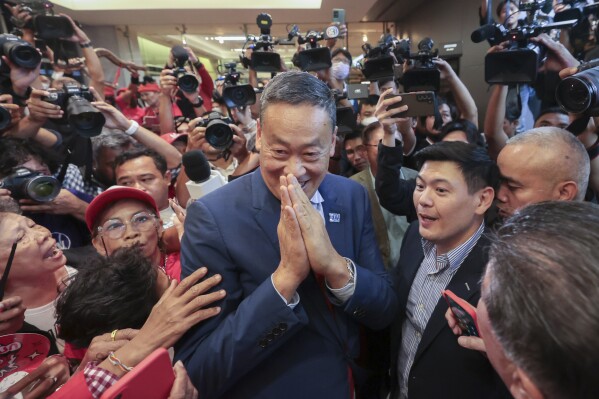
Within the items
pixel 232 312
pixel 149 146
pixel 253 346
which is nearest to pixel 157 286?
pixel 232 312

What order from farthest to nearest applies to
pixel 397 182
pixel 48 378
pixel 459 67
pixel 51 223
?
pixel 459 67
pixel 51 223
pixel 397 182
pixel 48 378

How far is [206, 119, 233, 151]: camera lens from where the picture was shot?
1.93 metres

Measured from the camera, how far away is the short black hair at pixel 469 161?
4.23 ft

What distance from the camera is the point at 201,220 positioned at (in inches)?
36.9

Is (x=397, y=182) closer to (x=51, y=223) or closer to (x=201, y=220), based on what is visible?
(x=201, y=220)

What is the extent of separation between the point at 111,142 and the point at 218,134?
844mm

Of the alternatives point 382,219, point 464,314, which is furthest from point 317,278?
point 382,219

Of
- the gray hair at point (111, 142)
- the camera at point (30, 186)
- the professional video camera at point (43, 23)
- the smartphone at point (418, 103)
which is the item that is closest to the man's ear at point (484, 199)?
the smartphone at point (418, 103)

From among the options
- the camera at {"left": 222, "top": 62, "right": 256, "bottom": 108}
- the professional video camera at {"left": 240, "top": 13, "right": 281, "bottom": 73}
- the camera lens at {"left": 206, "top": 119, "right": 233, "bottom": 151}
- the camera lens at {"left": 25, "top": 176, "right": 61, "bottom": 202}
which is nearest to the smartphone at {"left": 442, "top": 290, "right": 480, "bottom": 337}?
the camera lens at {"left": 206, "top": 119, "right": 233, "bottom": 151}

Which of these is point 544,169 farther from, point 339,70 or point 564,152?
point 339,70

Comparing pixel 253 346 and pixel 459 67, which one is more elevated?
pixel 459 67

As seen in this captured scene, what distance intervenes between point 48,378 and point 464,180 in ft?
4.79

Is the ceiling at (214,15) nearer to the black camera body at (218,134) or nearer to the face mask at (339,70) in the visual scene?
the face mask at (339,70)

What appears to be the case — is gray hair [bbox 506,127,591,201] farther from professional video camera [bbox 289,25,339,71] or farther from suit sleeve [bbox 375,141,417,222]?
professional video camera [bbox 289,25,339,71]
